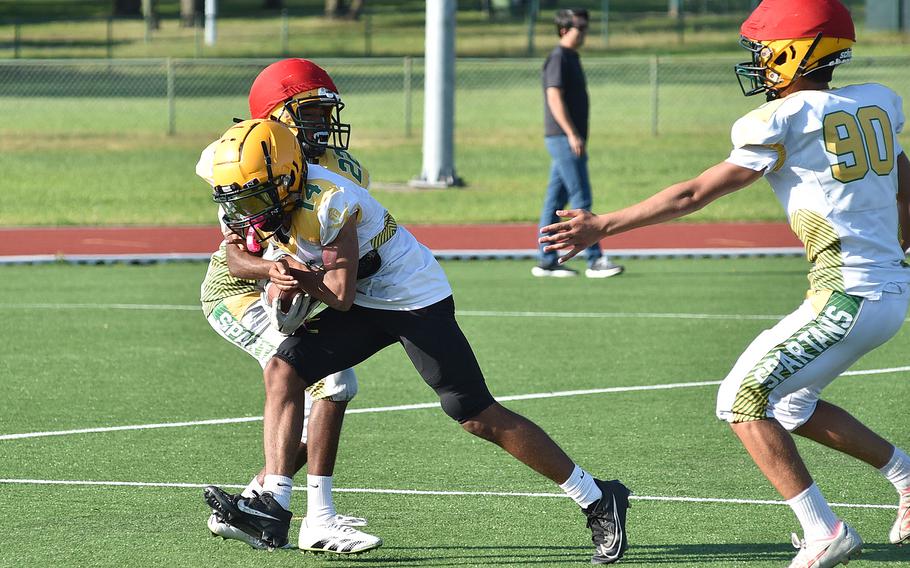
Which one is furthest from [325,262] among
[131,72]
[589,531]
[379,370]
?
[131,72]

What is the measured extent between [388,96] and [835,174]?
99.9 feet

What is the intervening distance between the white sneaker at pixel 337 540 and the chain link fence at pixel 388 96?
19.6m

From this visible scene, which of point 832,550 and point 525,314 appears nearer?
point 832,550

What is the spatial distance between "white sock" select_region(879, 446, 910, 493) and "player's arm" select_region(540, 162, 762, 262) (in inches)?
52.2

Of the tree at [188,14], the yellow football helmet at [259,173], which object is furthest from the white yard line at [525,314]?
the tree at [188,14]

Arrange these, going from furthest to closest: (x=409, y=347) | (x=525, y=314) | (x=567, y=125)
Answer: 1. (x=567, y=125)
2. (x=525, y=314)
3. (x=409, y=347)

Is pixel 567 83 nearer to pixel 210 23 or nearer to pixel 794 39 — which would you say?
pixel 794 39

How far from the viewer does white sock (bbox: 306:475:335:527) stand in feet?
18.1

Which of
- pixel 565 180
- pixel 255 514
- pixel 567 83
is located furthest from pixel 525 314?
pixel 255 514

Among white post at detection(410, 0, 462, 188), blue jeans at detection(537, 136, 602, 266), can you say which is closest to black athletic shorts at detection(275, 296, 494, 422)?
blue jeans at detection(537, 136, 602, 266)

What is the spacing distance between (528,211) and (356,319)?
1309cm

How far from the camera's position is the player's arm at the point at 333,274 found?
5.20m

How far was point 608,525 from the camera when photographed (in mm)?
5375

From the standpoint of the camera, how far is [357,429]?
7613 mm
